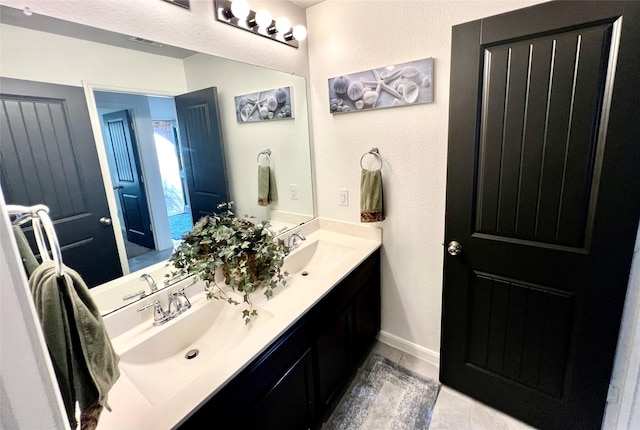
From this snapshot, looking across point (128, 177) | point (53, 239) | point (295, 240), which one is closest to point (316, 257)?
point (295, 240)

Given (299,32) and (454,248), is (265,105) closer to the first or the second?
(299,32)

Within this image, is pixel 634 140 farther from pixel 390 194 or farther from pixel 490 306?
pixel 390 194

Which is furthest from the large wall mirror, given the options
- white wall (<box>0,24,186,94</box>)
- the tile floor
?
the tile floor

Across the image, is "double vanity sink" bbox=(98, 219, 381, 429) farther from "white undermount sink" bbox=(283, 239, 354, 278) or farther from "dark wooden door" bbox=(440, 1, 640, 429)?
"dark wooden door" bbox=(440, 1, 640, 429)

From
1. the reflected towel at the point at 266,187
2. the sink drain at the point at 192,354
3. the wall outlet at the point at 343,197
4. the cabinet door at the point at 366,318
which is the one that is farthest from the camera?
the wall outlet at the point at 343,197

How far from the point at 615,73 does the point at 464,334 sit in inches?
50.8

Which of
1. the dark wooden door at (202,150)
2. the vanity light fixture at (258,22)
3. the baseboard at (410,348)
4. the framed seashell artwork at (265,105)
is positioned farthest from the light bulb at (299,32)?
the baseboard at (410,348)

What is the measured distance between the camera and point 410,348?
199 centimetres

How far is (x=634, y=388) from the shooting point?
1.13 metres

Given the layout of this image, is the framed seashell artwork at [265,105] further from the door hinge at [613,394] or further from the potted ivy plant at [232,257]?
the door hinge at [613,394]

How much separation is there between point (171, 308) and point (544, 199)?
163 cm

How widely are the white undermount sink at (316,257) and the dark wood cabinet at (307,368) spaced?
8.3 inches

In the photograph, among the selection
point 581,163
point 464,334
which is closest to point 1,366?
point 581,163

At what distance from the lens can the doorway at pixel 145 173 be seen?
1.14 m
